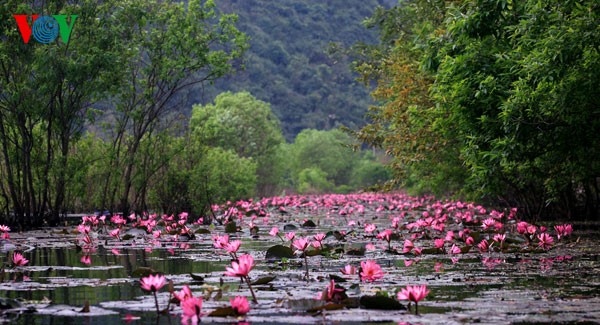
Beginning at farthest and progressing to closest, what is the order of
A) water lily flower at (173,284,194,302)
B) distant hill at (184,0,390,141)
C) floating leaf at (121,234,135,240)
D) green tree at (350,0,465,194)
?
distant hill at (184,0,390,141)
green tree at (350,0,465,194)
floating leaf at (121,234,135,240)
water lily flower at (173,284,194,302)

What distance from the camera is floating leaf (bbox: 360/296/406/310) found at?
482 centimetres

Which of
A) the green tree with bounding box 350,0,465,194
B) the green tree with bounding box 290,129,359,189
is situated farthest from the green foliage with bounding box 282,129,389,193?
the green tree with bounding box 350,0,465,194

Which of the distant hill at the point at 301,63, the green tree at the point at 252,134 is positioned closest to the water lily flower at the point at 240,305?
the green tree at the point at 252,134

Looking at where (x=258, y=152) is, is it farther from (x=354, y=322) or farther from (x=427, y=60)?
(x=354, y=322)

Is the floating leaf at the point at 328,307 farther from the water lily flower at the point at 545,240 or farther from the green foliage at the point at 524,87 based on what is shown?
the green foliage at the point at 524,87

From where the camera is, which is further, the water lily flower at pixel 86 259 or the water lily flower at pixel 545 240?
the water lily flower at pixel 545 240

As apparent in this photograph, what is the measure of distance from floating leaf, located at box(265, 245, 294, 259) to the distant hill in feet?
296

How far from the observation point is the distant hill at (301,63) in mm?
112562

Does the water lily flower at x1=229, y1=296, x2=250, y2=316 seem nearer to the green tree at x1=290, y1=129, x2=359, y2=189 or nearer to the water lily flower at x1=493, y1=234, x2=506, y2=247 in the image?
the water lily flower at x1=493, y1=234, x2=506, y2=247

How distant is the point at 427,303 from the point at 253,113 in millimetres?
54241

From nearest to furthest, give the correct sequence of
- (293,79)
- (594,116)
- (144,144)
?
(594,116)
(144,144)
(293,79)

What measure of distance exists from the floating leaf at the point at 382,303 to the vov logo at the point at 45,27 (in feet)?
40.7

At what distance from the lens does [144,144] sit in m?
19.5

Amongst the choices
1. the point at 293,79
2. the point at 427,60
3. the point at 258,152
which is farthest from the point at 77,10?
the point at 293,79
